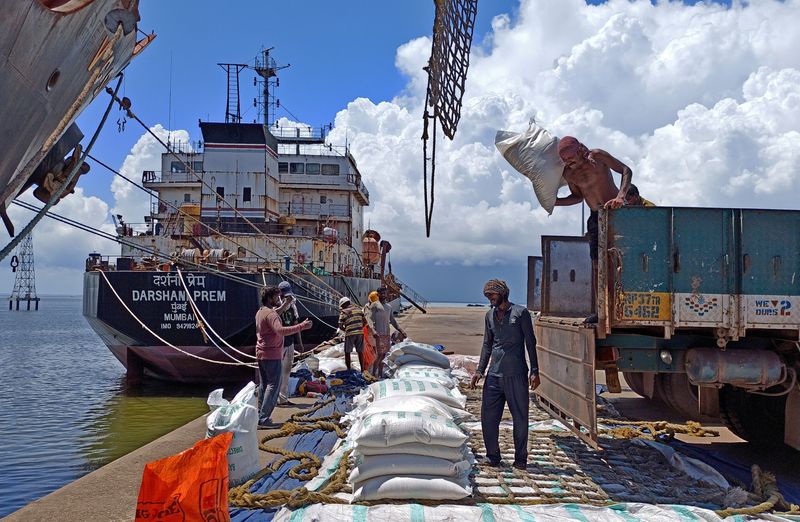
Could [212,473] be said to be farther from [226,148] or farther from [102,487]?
[226,148]

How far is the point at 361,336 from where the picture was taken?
30.8ft

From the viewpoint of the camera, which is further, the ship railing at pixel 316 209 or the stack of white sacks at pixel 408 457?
the ship railing at pixel 316 209

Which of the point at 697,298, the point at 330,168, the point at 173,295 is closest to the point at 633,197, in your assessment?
the point at 697,298

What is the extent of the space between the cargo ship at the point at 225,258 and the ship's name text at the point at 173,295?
0.07 ft

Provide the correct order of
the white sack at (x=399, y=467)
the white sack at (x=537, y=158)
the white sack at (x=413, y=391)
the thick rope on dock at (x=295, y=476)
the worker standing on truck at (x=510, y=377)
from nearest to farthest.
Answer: the thick rope on dock at (x=295, y=476) → the white sack at (x=399, y=467) → the worker standing on truck at (x=510, y=377) → the white sack at (x=413, y=391) → the white sack at (x=537, y=158)

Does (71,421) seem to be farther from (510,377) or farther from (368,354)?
(510,377)

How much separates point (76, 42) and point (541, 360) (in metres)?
4.63

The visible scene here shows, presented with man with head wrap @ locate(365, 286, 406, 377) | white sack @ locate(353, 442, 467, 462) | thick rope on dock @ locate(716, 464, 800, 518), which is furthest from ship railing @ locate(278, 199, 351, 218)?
thick rope on dock @ locate(716, 464, 800, 518)

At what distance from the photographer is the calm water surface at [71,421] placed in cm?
769

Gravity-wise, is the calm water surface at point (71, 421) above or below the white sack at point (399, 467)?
below

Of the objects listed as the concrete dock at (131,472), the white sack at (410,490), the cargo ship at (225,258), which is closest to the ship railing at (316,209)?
the cargo ship at (225,258)

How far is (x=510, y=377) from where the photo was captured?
465cm

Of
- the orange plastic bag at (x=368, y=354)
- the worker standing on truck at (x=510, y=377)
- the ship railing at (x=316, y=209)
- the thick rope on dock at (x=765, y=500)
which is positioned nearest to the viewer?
the thick rope on dock at (x=765, y=500)

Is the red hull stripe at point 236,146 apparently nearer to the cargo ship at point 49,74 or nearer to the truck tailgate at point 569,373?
the cargo ship at point 49,74
